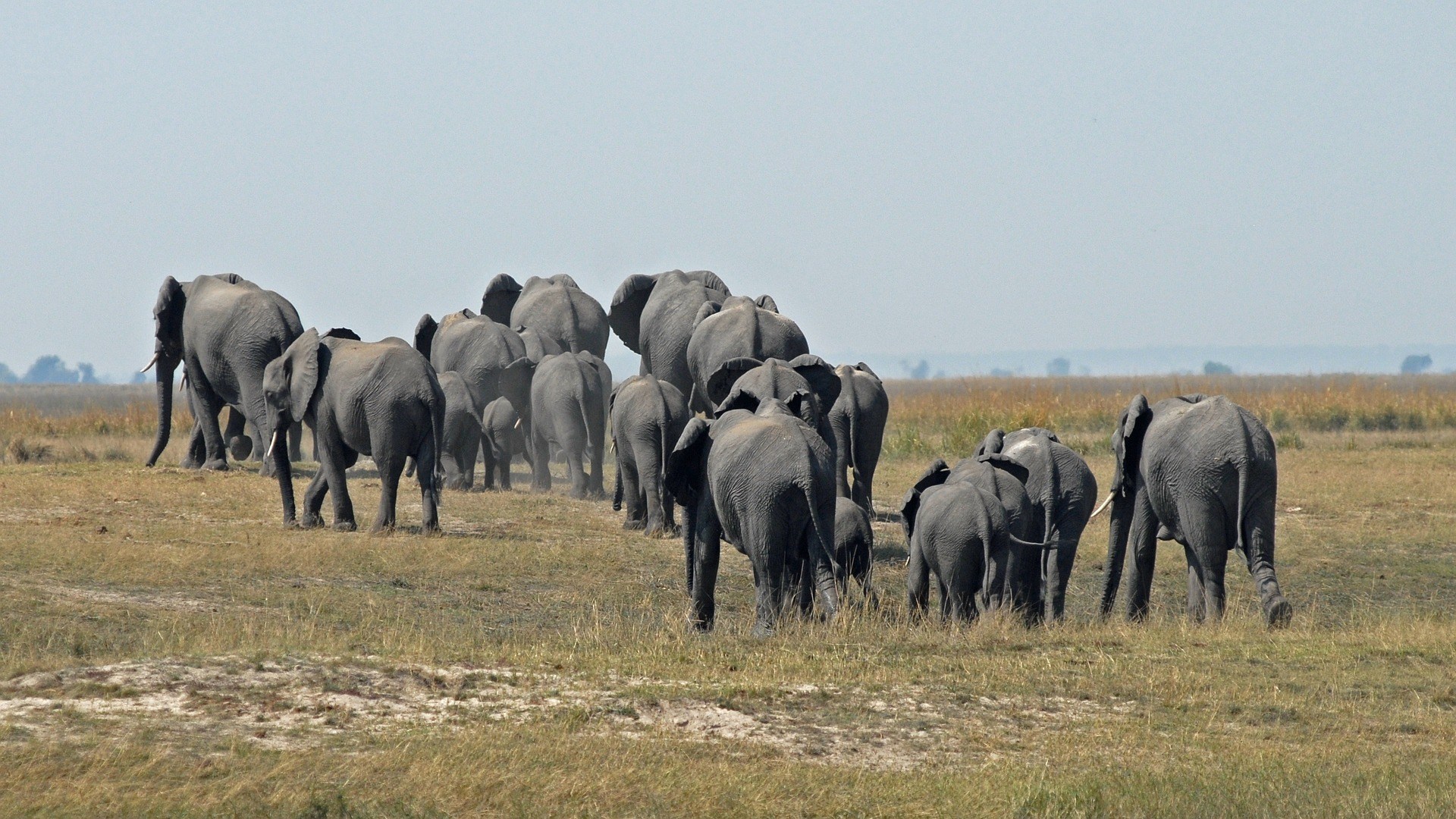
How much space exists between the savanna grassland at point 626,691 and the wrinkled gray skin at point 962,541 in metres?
0.39

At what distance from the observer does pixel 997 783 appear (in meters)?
8.23

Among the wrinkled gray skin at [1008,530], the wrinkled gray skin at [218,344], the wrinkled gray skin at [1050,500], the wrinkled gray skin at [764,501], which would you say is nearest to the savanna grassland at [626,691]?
the wrinkled gray skin at [764,501]

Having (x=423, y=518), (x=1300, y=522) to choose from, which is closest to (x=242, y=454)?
(x=423, y=518)

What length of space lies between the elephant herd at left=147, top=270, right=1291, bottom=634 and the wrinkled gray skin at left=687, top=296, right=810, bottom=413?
3 centimetres

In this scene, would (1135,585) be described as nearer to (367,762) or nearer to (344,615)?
(344,615)

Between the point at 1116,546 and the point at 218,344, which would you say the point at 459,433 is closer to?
the point at 218,344

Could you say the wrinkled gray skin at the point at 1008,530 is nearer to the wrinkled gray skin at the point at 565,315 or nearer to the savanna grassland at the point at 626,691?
the savanna grassland at the point at 626,691

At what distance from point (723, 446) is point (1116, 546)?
427 cm

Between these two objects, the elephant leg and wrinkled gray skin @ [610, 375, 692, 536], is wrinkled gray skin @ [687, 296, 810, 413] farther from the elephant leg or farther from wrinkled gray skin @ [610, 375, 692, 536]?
the elephant leg

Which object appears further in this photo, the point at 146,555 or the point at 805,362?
the point at 805,362

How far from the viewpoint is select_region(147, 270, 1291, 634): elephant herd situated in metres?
12.5

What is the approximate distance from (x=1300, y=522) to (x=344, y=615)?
1274cm

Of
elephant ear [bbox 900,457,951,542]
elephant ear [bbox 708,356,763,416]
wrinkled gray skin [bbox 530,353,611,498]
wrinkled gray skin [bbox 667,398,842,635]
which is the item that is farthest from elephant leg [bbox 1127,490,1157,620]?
wrinkled gray skin [bbox 530,353,611,498]

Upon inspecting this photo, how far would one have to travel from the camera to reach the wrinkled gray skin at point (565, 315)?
29.3 m
